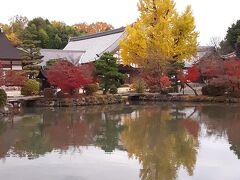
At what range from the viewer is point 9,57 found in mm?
25688

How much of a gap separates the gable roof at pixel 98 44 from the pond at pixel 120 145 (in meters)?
13.1

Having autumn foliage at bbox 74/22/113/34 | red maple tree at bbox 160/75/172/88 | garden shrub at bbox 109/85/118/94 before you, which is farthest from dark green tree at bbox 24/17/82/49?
red maple tree at bbox 160/75/172/88

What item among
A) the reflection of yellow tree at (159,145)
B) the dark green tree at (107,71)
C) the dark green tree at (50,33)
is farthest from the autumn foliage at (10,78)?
the dark green tree at (50,33)

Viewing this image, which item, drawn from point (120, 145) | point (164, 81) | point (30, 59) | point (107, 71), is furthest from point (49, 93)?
point (120, 145)

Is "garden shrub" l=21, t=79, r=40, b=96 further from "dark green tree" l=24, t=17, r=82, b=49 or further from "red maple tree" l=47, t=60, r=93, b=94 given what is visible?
"dark green tree" l=24, t=17, r=82, b=49

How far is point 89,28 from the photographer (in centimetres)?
5819

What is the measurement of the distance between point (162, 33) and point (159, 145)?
1557 centimetres

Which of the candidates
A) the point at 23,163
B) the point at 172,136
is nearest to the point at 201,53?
the point at 172,136

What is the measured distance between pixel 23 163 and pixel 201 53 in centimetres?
3144

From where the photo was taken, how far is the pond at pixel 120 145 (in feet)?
28.6

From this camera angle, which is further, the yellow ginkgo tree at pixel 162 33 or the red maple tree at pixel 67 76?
the yellow ginkgo tree at pixel 162 33

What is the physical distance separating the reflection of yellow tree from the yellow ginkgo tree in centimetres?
961

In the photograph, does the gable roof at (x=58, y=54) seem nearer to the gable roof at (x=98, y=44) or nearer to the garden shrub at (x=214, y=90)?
the gable roof at (x=98, y=44)

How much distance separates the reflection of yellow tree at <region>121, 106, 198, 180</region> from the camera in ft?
29.2
